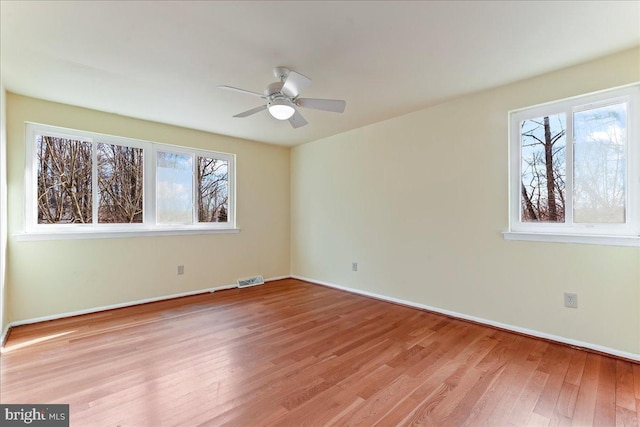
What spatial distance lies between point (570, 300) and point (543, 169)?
119 centimetres

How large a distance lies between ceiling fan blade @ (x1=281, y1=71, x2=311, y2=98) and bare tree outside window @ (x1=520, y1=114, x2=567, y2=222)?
7.20ft

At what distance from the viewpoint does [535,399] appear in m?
1.80

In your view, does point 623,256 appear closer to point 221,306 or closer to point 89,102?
point 221,306

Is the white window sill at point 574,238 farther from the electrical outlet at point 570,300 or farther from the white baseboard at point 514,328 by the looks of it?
the white baseboard at point 514,328

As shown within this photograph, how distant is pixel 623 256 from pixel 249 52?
3313mm

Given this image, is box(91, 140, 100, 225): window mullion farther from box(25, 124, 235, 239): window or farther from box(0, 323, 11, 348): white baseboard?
box(0, 323, 11, 348): white baseboard

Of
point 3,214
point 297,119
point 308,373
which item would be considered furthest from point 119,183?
point 308,373

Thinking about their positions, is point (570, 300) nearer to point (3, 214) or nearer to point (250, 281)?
point (250, 281)

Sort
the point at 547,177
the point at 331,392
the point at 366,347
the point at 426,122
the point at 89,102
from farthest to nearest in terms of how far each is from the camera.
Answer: the point at 426,122 < the point at 89,102 < the point at 547,177 < the point at 366,347 < the point at 331,392

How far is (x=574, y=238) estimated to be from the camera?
249 centimetres

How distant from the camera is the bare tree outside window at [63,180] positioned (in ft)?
10.5

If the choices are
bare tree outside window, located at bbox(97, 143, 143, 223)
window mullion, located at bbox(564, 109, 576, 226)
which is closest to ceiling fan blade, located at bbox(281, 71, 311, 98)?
window mullion, located at bbox(564, 109, 576, 226)

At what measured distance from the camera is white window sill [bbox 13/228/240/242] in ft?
10.0

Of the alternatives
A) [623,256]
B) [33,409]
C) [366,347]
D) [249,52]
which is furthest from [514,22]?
[33,409]
